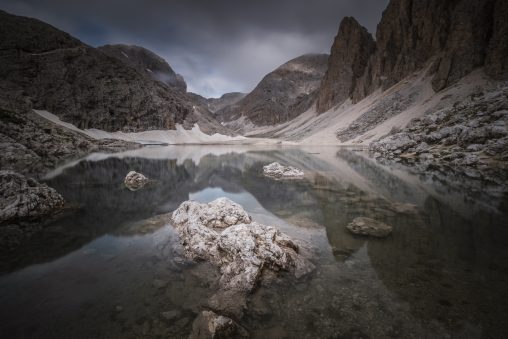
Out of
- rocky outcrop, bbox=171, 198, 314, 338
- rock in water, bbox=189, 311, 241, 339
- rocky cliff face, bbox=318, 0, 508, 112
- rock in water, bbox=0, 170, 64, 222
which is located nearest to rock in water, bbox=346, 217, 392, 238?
rocky outcrop, bbox=171, 198, 314, 338

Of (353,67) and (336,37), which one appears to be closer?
(353,67)

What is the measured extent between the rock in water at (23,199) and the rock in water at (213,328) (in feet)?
35.8

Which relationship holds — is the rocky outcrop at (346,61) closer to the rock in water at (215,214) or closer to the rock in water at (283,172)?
the rock in water at (283,172)

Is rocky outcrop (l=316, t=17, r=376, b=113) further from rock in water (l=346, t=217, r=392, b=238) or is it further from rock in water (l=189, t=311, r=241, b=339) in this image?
rock in water (l=189, t=311, r=241, b=339)

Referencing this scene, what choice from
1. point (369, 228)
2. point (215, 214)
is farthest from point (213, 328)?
point (369, 228)

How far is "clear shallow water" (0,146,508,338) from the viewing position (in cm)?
470

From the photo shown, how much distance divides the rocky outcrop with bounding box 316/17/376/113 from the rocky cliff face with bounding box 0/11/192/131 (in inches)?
3607

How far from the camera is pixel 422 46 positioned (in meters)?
85.7

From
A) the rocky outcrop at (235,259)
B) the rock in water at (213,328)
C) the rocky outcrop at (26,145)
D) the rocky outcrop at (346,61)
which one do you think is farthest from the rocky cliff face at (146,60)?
the rock in water at (213,328)

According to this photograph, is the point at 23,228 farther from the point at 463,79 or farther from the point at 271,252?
the point at 463,79

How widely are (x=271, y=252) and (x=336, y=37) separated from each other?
167 m

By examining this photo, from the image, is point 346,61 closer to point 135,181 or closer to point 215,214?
point 135,181

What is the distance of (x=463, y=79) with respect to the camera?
200 feet

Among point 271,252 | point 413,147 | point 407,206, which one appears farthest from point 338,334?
point 413,147
